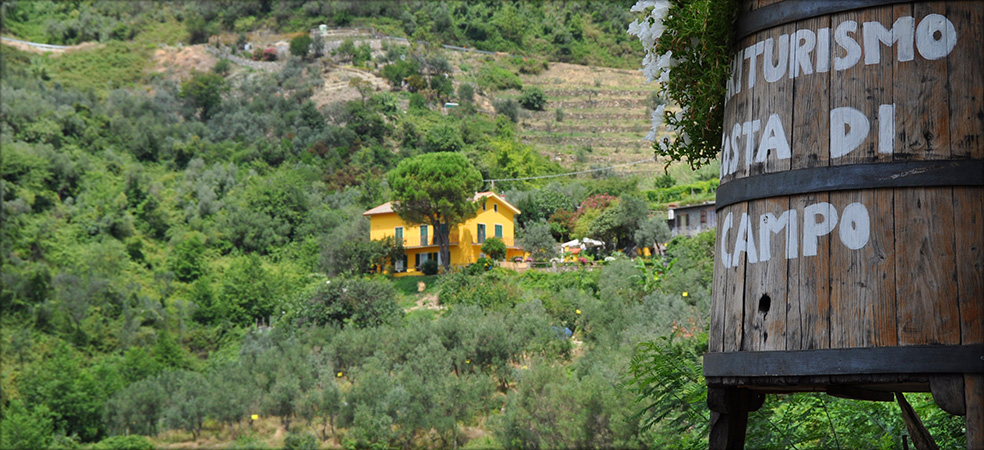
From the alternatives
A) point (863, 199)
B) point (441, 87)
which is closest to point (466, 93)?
point (441, 87)

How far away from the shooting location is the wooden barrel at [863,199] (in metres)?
2.21

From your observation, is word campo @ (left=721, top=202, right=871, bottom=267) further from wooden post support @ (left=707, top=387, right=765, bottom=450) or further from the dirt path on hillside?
the dirt path on hillside

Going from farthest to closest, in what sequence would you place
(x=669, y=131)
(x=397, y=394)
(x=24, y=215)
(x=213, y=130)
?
(x=213, y=130) < (x=24, y=215) < (x=397, y=394) < (x=669, y=131)

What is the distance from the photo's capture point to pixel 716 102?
114 inches

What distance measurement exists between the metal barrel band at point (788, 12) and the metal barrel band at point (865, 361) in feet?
2.68

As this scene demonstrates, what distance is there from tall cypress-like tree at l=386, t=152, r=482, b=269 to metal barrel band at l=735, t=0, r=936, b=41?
32.6 metres

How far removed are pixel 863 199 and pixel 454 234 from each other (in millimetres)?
36085

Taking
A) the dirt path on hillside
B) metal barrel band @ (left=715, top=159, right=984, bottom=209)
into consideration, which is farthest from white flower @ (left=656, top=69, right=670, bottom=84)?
the dirt path on hillside

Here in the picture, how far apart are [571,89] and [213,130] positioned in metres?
28.7

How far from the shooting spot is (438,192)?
35.5 meters

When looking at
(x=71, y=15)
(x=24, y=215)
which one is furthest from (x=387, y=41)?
(x=24, y=215)

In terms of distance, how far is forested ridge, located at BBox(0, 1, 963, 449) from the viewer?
19.3 meters

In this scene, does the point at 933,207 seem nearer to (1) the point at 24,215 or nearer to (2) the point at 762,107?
(2) the point at 762,107

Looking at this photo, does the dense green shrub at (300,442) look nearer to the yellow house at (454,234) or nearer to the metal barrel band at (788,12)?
the yellow house at (454,234)
